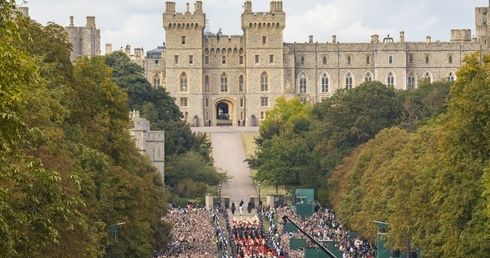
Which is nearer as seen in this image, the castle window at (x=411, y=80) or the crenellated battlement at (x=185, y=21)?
the crenellated battlement at (x=185, y=21)

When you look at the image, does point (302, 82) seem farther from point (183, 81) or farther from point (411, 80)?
point (183, 81)

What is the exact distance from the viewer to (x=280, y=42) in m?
118

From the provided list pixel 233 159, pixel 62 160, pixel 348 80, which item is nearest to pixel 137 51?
pixel 348 80

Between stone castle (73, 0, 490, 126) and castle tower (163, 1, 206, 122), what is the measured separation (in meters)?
0.08

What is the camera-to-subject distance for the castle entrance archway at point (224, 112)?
11825cm

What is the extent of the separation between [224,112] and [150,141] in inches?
2205

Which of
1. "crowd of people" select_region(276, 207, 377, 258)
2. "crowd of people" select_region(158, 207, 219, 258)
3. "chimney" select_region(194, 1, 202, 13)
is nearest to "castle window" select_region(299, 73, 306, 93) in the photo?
"chimney" select_region(194, 1, 202, 13)

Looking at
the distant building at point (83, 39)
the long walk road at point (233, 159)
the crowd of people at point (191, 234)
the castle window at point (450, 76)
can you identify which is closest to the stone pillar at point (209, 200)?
the long walk road at point (233, 159)

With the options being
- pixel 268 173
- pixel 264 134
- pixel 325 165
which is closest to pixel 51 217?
pixel 325 165

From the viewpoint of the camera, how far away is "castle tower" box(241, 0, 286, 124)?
11706 cm

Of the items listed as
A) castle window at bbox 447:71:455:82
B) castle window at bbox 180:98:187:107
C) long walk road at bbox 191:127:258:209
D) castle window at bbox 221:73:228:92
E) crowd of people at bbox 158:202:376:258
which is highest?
castle window at bbox 447:71:455:82

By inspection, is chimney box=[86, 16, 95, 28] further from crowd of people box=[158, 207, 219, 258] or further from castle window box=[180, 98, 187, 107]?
crowd of people box=[158, 207, 219, 258]

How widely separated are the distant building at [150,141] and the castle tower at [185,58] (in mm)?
38876

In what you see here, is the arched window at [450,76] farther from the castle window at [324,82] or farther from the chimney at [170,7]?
the chimney at [170,7]
